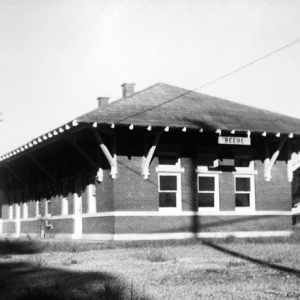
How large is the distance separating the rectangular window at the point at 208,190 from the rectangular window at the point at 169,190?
98 centimetres

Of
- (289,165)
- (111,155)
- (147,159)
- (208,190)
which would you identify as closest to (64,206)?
(111,155)

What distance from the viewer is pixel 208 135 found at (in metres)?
19.1

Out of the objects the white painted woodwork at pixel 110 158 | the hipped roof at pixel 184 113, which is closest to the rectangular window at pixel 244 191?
the hipped roof at pixel 184 113

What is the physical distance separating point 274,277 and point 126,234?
9.88 meters

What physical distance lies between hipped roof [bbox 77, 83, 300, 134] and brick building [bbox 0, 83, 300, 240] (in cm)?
4

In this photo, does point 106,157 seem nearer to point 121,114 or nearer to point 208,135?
point 121,114

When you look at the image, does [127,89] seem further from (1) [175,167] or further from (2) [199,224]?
(2) [199,224]

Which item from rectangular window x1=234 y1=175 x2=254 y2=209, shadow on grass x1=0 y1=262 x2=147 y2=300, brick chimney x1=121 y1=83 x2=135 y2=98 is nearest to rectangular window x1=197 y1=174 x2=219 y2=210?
rectangular window x1=234 y1=175 x2=254 y2=209

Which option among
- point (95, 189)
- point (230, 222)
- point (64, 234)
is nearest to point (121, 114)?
point (95, 189)

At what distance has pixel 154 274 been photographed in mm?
8367

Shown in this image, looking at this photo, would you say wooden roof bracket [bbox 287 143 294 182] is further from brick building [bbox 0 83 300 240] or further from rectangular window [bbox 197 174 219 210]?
rectangular window [bbox 197 174 219 210]

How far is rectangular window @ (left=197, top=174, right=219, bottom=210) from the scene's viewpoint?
19.1m

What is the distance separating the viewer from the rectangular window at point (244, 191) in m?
19.7

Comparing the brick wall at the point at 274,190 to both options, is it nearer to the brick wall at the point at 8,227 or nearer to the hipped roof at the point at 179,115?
the hipped roof at the point at 179,115
